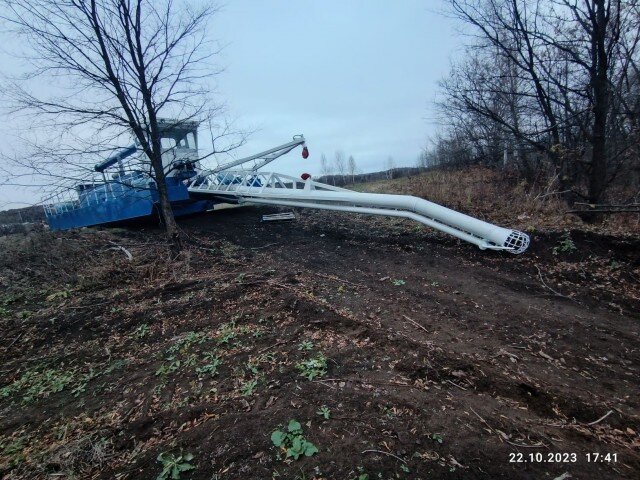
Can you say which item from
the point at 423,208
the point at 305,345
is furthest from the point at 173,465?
the point at 423,208

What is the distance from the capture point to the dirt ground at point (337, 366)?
2.20m

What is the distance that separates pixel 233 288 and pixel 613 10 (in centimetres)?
1017

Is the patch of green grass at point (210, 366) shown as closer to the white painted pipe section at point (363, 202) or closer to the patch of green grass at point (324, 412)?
the patch of green grass at point (324, 412)

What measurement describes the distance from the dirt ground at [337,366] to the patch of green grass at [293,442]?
0.02m

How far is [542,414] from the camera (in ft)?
8.14

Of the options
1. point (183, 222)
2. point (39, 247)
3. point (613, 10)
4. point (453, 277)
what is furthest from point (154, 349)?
point (613, 10)

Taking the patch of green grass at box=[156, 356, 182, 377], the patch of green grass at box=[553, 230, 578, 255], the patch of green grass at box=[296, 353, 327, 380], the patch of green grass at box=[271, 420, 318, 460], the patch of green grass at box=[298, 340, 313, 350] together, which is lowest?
the patch of green grass at box=[156, 356, 182, 377]

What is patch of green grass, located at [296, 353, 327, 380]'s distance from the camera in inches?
118

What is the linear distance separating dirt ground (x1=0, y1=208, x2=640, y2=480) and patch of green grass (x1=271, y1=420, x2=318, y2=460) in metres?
→ 0.02

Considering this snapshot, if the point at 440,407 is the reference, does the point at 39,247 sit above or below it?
above

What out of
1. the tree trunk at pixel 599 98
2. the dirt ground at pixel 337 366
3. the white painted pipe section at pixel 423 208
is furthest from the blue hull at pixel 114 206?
the tree trunk at pixel 599 98

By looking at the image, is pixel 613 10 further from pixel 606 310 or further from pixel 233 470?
pixel 233 470

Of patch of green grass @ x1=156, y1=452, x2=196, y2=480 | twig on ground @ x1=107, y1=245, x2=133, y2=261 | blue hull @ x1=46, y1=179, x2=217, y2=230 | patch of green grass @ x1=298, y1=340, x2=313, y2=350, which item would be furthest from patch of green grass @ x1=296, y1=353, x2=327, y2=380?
blue hull @ x1=46, y1=179, x2=217, y2=230

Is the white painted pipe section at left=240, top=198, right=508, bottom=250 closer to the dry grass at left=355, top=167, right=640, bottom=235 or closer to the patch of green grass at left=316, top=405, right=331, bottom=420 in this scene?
the dry grass at left=355, top=167, right=640, bottom=235
